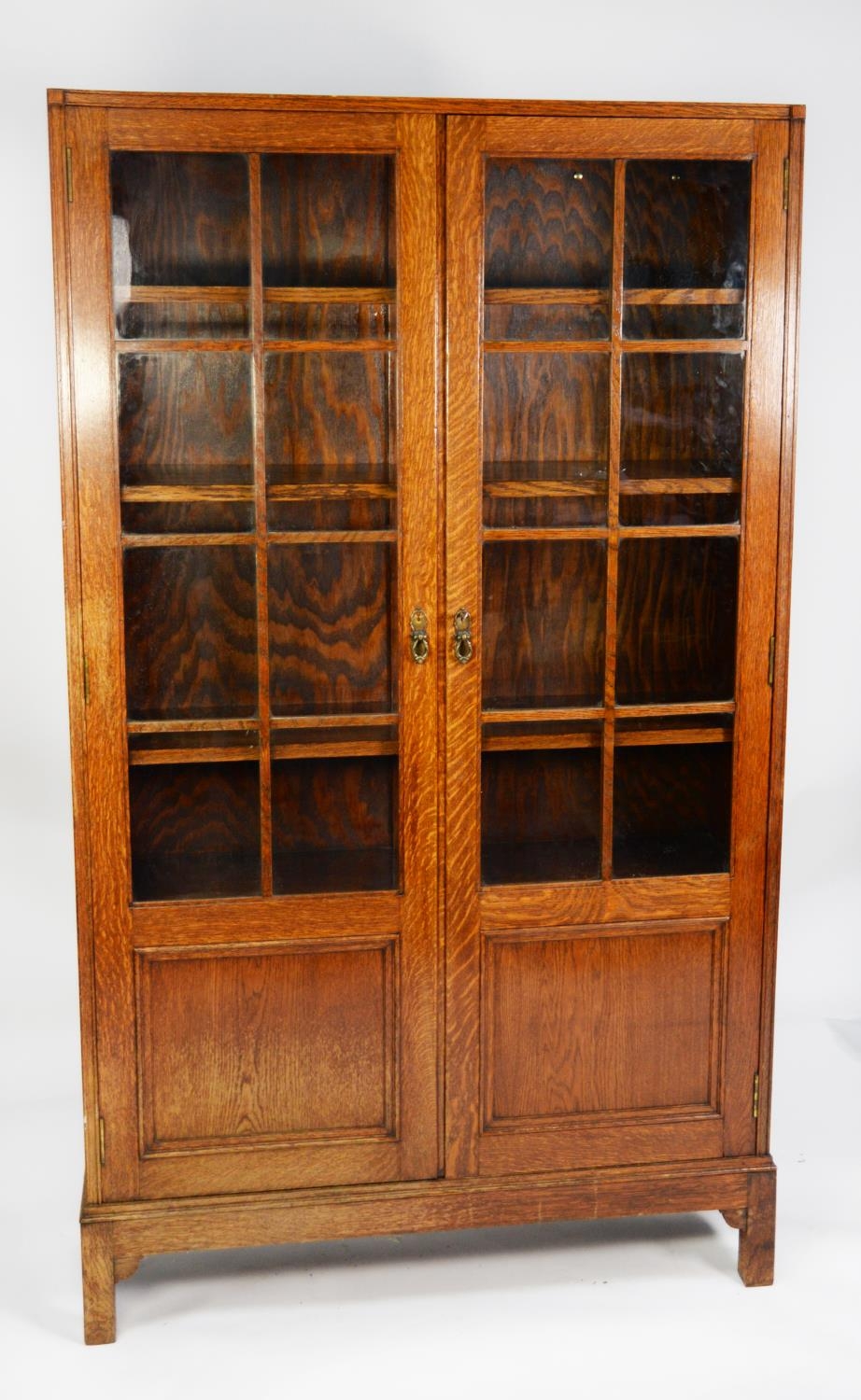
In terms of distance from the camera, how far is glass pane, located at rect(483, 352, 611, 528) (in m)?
2.81

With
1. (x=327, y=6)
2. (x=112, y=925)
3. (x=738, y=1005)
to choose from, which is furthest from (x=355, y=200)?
(x=738, y=1005)

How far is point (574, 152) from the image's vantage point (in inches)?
106

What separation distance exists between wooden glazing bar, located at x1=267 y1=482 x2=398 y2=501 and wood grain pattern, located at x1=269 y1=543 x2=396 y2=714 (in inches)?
3.5

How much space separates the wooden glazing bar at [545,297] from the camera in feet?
9.03

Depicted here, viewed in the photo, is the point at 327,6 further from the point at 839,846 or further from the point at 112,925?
the point at 839,846

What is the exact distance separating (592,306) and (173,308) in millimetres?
709

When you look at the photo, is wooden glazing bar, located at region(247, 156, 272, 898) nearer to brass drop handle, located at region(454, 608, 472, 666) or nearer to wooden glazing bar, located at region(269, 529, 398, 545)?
wooden glazing bar, located at region(269, 529, 398, 545)

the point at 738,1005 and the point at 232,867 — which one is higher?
the point at 232,867

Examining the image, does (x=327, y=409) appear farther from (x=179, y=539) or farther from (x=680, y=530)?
(x=680, y=530)

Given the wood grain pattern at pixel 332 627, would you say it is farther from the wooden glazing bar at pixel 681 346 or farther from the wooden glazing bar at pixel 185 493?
the wooden glazing bar at pixel 681 346

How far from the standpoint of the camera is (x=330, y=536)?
2756 mm

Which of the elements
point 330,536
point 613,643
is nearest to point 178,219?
point 330,536

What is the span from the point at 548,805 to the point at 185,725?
0.66 metres

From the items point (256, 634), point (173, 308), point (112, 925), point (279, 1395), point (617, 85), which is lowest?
point (279, 1395)
